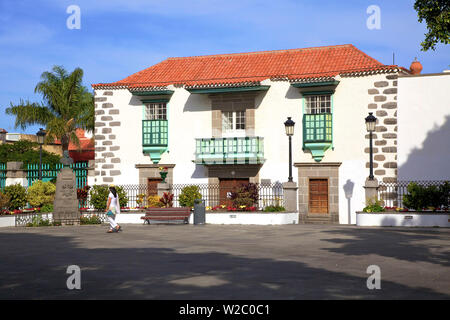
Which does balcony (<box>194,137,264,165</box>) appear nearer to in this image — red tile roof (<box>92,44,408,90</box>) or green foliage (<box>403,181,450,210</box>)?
red tile roof (<box>92,44,408,90</box>)

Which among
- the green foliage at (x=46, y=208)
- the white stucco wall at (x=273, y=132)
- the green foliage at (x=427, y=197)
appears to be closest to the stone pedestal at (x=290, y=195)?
the white stucco wall at (x=273, y=132)

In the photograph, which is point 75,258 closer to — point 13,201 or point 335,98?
point 13,201

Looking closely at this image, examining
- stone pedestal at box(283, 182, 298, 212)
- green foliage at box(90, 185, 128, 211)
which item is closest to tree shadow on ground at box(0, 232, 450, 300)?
stone pedestal at box(283, 182, 298, 212)

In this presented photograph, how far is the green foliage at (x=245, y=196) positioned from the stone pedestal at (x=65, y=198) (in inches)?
259

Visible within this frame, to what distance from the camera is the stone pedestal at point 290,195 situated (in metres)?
26.6

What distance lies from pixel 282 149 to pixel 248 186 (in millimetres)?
3563

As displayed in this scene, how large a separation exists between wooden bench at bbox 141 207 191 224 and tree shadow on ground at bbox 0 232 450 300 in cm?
1137

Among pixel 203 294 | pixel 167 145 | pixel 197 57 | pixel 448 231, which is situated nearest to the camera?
pixel 203 294

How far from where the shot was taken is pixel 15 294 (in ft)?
30.2

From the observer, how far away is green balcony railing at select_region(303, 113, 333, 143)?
28.3m

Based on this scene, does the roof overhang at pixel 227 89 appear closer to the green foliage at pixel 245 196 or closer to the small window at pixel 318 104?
the small window at pixel 318 104

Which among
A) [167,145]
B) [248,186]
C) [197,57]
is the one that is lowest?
[248,186]

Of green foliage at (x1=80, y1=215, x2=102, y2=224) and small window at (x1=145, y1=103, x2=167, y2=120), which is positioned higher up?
small window at (x1=145, y1=103, x2=167, y2=120)
